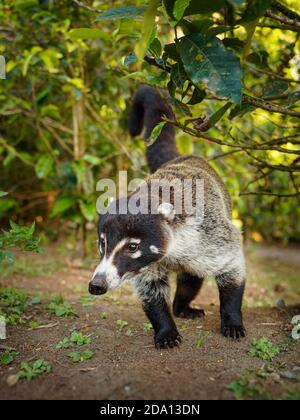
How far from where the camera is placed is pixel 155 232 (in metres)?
3.25

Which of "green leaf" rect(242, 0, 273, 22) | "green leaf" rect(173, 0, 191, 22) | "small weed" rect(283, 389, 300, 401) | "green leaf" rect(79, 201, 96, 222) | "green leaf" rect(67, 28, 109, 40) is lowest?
"small weed" rect(283, 389, 300, 401)

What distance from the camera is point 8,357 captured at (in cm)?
294

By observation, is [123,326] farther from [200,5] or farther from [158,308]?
[200,5]

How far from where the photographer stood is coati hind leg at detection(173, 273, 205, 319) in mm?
4067

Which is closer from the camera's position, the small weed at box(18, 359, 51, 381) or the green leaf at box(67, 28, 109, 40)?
the small weed at box(18, 359, 51, 381)

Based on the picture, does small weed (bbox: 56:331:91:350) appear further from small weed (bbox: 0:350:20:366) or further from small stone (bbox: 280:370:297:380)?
small stone (bbox: 280:370:297:380)

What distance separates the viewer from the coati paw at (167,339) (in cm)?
320

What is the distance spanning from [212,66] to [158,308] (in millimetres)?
1789

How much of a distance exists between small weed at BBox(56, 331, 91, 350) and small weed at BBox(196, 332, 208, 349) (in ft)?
2.51

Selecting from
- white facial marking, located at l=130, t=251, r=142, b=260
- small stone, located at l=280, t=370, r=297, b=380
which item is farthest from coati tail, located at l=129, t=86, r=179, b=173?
small stone, located at l=280, t=370, r=297, b=380

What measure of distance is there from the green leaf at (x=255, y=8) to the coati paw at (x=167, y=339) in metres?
2.09
